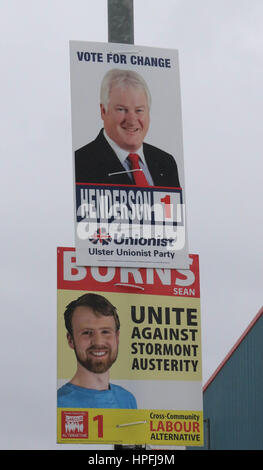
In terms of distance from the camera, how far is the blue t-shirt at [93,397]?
11757 mm

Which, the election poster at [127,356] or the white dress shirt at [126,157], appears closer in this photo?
the election poster at [127,356]

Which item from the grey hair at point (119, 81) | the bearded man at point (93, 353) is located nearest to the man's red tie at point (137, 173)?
the grey hair at point (119, 81)

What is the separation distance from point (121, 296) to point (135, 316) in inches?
10.3

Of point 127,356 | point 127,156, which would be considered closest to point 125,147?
point 127,156

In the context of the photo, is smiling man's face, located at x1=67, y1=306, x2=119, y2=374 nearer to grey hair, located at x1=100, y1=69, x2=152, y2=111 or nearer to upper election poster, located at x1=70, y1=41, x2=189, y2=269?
upper election poster, located at x1=70, y1=41, x2=189, y2=269

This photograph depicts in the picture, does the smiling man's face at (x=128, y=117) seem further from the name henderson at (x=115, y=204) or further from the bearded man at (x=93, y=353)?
the bearded man at (x=93, y=353)

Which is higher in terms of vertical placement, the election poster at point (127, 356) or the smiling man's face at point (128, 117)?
the smiling man's face at point (128, 117)

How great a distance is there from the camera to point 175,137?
40.7ft

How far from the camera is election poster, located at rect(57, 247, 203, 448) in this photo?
38.6 feet

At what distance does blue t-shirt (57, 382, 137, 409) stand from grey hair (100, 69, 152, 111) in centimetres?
307

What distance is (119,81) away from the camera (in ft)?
40.4

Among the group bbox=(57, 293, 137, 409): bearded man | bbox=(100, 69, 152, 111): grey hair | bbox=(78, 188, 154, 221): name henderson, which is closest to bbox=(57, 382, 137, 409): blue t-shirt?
bbox=(57, 293, 137, 409): bearded man
